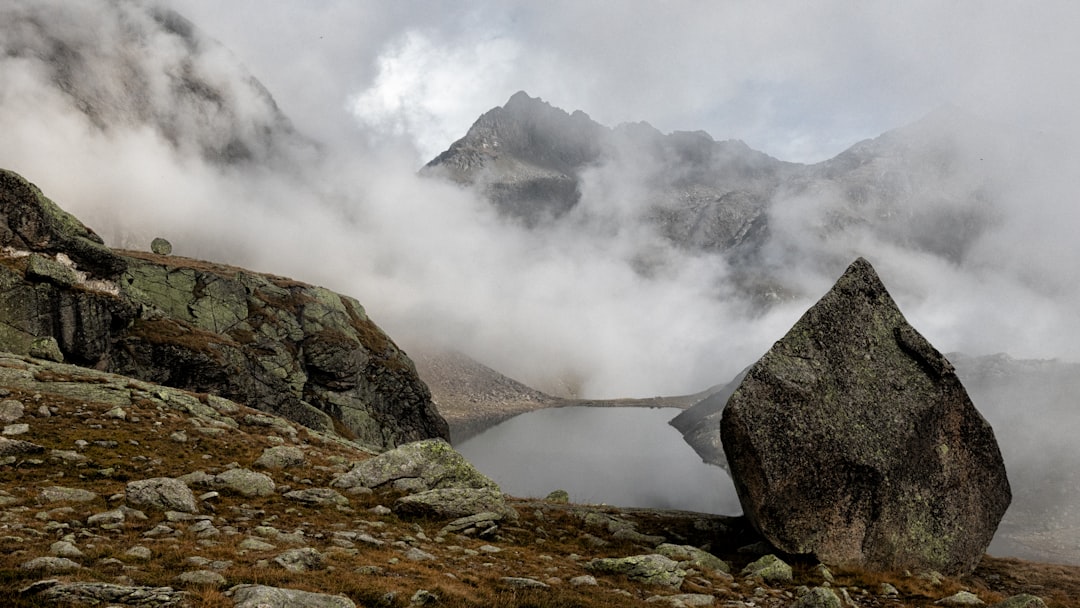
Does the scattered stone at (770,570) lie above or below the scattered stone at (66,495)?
above

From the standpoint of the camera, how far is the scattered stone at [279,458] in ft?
94.3

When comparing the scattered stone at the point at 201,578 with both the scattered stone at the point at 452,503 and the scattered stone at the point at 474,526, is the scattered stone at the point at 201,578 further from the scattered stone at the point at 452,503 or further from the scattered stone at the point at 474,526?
the scattered stone at the point at 452,503

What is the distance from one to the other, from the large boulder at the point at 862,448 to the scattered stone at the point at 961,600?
15.0 feet

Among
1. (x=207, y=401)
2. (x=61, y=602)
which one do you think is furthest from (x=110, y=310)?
(x=61, y=602)

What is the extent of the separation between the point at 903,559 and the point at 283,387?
85.2m

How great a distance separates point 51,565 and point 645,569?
1646 centimetres

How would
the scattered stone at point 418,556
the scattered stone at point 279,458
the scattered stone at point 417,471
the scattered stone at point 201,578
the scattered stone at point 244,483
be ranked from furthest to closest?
the scattered stone at point 279,458 < the scattered stone at point 417,471 < the scattered stone at point 244,483 < the scattered stone at point 418,556 < the scattered stone at point 201,578

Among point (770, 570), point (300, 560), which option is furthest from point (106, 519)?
point (770, 570)

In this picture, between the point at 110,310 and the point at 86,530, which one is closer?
the point at 86,530

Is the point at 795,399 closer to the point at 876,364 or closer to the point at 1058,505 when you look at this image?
the point at 876,364

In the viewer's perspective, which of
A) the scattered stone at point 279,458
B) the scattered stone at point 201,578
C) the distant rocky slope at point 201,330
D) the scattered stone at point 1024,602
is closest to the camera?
the scattered stone at point 201,578

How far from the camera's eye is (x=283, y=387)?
8638 cm

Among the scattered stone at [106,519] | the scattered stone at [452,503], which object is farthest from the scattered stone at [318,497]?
the scattered stone at [106,519]

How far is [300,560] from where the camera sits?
14.5 meters
